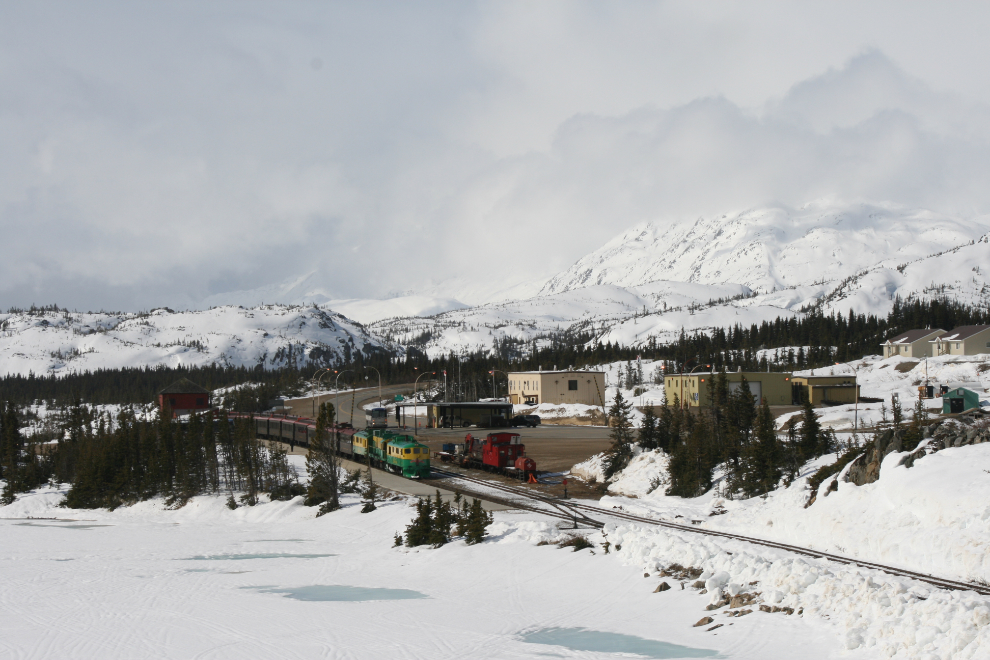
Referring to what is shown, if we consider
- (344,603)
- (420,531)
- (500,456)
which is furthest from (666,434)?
(344,603)

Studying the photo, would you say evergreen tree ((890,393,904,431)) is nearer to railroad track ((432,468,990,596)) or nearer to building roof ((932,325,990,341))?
railroad track ((432,468,990,596))

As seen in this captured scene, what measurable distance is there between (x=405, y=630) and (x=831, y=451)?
29.6m

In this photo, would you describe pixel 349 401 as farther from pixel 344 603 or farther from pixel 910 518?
pixel 910 518

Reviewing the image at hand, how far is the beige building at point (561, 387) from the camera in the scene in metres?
117

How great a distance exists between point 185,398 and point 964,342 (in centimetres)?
14627

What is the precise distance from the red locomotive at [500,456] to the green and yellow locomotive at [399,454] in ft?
17.0

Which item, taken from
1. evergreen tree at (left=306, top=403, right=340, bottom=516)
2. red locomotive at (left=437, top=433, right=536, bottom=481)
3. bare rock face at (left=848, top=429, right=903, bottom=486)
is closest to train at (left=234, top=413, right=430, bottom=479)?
evergreen tree at (left=306, top=403, right=340, bottom=516)

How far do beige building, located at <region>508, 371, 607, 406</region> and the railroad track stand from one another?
200 feet

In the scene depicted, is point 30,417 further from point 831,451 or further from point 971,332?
point 971,332

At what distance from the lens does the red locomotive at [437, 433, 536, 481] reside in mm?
52344

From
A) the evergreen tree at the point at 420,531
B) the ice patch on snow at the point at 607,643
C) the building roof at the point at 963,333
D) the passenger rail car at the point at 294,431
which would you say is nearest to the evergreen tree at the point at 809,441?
the evergreen tree at the point at 420,531

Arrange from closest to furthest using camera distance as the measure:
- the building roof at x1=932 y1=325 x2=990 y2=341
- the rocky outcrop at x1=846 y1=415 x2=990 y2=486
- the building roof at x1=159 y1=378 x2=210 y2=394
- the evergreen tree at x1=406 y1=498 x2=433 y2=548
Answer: the rocky outcrop at x1=846 y1=415 x2=990 y2=486
the evergreen tree at x1=406 y1=498 x2=433 y2=548
the building roof at x1=932 y1=325 x2=990 y2=341
the building roof at x1=159 y1=378 x2=210 y2=394

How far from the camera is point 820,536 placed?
2838 cm

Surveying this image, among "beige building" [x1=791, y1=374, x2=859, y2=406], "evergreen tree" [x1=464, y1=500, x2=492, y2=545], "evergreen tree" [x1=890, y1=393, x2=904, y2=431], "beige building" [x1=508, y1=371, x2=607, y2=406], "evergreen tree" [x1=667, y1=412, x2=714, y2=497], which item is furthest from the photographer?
"beige building" [x1=508, y1=371, x2=607, y2=406]
